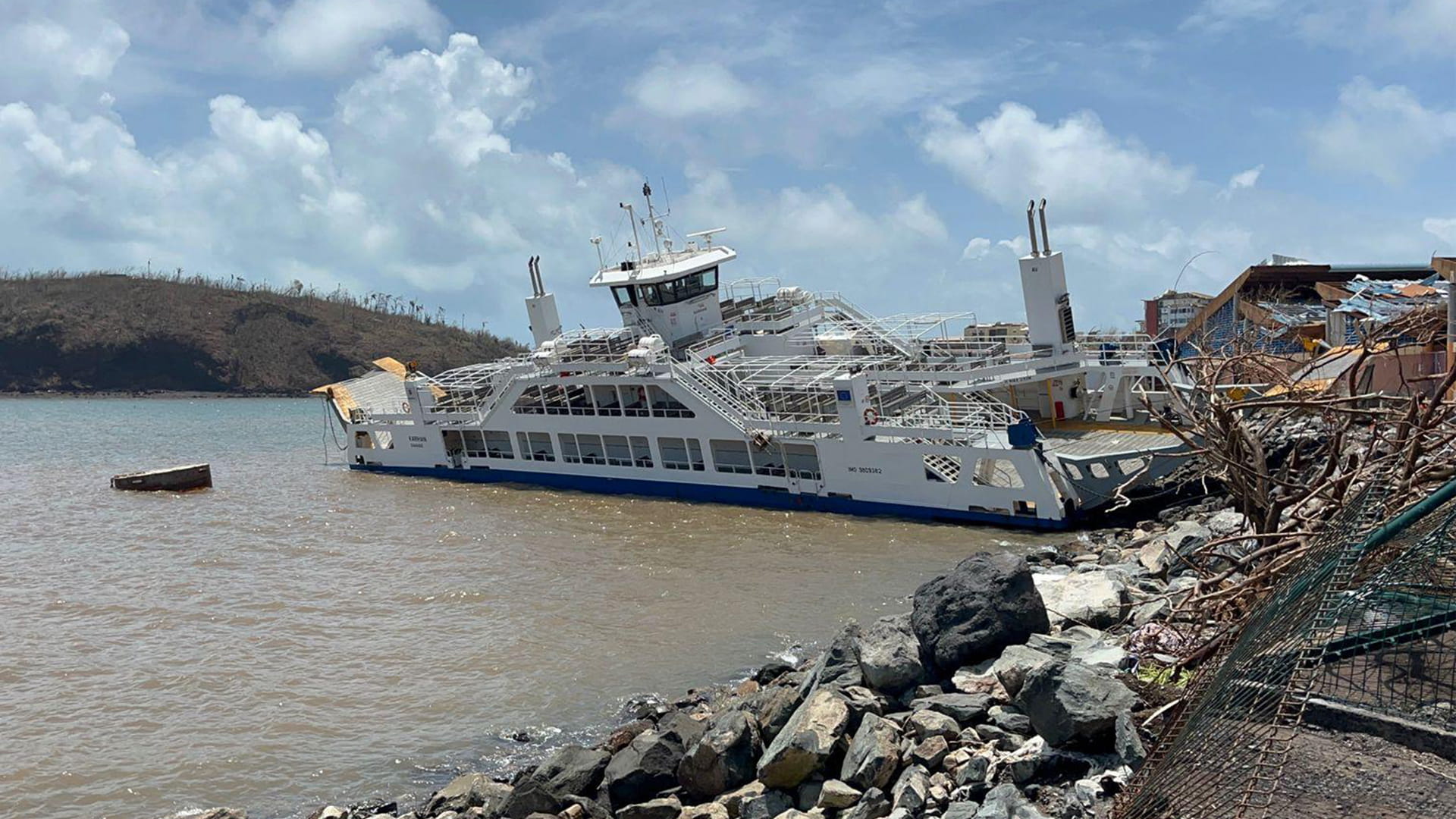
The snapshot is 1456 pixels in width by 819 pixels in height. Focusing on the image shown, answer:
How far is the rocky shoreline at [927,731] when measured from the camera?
7230 mm

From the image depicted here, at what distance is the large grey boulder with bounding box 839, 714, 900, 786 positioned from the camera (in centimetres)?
798

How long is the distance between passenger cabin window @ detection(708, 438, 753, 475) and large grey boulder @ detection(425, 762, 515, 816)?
16.3 meters

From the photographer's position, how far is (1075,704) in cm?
734

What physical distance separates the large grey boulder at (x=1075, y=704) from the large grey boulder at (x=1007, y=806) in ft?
2.18

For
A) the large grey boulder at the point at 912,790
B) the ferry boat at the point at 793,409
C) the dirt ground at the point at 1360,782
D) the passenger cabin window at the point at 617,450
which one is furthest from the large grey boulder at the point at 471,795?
the passenger cabin window at the point at 617,450

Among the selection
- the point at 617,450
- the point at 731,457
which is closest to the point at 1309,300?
the point at 731,457

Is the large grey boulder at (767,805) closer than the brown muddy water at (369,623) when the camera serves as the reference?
Yes

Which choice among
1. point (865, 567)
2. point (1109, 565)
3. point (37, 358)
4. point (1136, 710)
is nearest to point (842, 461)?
point (865, 567)

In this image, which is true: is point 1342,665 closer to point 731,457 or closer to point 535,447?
point 731,457

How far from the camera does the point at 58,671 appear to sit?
15508 mm

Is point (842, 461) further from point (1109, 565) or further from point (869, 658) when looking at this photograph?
point (869, 658)

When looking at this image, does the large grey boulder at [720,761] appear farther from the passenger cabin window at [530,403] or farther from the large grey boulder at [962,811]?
the passenger cabin window at [530,403]

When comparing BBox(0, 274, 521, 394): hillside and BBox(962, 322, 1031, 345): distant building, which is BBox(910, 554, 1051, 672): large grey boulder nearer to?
BBox(962, 322, 1031, 345): distant building

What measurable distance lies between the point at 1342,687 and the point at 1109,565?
1070cm
